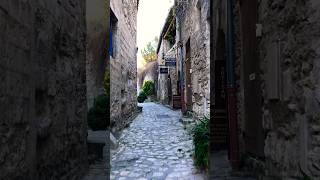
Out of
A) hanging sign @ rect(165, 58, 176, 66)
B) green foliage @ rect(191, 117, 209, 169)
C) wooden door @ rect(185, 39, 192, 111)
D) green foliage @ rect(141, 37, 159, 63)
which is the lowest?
green foliage @ rect(191, 117, 209, 169)

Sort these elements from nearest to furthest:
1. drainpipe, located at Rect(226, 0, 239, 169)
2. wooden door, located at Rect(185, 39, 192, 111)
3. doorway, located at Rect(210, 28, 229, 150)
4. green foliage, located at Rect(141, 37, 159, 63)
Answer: drainpipe, located at Rect(226, 0, 239, 169), doorway, located at Rect(210, 28, 229, 150), wooden door, located at Rect(185, 39, 192, 111), green foliage, located at Rect(141, 37, 159, 63)

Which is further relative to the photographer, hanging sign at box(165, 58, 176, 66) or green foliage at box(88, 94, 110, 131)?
hanging sign at box(165, 58, 176, 66)

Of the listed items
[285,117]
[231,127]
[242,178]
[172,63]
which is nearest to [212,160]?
[231,127]

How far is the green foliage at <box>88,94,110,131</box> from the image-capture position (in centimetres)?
746

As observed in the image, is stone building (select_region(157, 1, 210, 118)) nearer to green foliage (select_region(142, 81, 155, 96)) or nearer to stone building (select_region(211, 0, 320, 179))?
stone building (select_region(211, 0, 320, 179))

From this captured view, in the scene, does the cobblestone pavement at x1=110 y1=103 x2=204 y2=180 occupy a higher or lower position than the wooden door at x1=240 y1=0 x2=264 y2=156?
lower

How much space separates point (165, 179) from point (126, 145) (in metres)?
3.03

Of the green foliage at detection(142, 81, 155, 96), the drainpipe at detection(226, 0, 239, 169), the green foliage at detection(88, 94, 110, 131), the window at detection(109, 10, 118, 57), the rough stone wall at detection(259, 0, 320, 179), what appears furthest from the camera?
the green foliage at detection(142, 81, 155, 96)

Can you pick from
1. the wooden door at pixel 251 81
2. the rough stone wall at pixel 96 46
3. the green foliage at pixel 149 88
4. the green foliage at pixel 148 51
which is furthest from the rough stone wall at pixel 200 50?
the green foliage at pixel 148 51

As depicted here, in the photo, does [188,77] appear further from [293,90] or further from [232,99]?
[293,90]

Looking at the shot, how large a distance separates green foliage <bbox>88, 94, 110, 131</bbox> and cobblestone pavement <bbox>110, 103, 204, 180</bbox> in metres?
0.65

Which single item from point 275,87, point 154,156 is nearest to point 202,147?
point 154,156

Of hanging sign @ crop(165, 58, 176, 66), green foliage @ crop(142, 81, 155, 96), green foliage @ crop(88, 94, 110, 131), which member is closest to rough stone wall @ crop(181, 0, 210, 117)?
green foliage @ crop(88, 94, 110, 131)

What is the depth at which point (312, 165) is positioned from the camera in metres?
2.45
